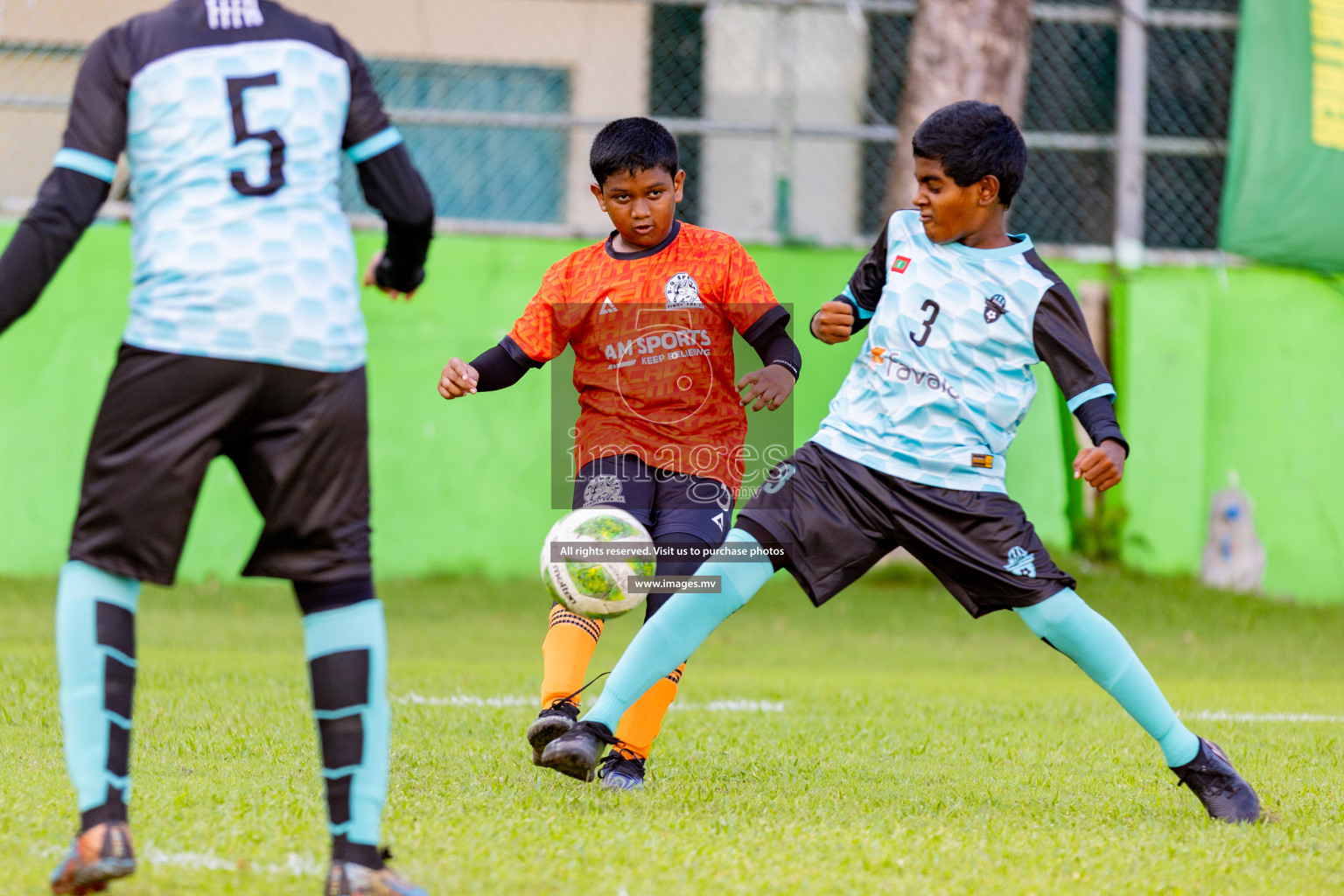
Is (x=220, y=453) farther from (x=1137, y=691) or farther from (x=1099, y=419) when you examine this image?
(x=1137, y=691)

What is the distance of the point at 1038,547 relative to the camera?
3971 mm

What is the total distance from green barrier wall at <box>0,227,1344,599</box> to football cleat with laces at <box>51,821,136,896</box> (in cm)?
779

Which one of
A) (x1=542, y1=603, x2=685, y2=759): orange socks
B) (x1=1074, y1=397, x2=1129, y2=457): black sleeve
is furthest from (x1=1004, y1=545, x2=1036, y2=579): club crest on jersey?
(x1=542, y1=603, x2=685, y2=759): orange socks

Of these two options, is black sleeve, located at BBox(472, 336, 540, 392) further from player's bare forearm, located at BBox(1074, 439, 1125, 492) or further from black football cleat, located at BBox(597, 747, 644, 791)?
player's bare forearm, located at BBox(1074, 439, 1125, 492)

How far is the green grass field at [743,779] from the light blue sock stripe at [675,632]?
277 mm

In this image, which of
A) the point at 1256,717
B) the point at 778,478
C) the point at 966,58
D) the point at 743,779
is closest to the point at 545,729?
the point at 743,779

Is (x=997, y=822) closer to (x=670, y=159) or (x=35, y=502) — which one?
(x=670, y=159)

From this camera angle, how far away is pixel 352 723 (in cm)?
283

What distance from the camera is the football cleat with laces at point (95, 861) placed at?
268 centimetres

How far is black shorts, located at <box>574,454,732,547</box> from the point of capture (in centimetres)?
439

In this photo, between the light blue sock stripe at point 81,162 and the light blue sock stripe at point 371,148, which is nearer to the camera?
the light blue sock stripe at point 81,162

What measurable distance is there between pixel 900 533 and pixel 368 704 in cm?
165

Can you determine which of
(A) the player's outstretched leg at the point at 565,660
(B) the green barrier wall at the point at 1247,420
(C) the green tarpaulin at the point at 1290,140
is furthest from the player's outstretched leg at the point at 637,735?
(C) the green tarpaulin at the point at 1290,140

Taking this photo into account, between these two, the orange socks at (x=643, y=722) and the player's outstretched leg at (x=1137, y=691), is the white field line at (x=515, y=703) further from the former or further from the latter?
the player's outstretched leg at (x=1137, y=691)
